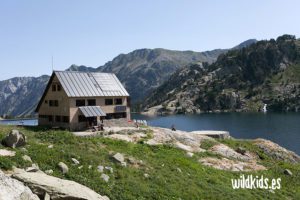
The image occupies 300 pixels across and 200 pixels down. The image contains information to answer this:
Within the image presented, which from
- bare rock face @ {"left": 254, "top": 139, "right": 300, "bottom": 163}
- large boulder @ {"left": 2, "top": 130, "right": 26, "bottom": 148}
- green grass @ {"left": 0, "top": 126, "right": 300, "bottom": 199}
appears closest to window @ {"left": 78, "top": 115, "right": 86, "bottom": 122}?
green grass @ {"left": 0, "top": 126, "right": 300, "bottom": 199}

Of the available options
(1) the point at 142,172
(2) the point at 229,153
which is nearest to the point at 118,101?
(2) the point at 229,153

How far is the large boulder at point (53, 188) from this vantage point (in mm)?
22453

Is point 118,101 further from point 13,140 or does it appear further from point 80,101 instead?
point 13,140

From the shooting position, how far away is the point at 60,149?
38000mm

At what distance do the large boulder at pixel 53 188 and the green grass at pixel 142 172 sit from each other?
5077 millimetres

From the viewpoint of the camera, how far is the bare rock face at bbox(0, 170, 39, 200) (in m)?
18.8

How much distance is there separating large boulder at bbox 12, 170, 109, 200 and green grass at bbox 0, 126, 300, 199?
5077mm

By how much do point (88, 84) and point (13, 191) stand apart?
47.4 metres

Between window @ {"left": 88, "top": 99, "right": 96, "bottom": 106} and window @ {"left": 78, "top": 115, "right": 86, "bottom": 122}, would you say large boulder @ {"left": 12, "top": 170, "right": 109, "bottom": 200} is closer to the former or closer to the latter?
window @ {"left": 78, "top": 115, "right": 86, "bottom": 122}

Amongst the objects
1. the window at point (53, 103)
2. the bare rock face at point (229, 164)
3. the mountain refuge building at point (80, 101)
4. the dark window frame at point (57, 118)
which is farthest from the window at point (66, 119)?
the bare rock face at point (229, 164)

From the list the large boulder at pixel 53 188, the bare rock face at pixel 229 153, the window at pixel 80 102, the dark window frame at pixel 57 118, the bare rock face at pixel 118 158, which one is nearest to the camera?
the large boulder at pixel 53 188

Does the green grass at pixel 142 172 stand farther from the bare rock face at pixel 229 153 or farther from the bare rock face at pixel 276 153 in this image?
the bare rock face at pixel 276 153

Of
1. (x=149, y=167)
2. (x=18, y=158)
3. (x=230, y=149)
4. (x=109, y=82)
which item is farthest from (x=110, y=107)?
(x=18, y=158)

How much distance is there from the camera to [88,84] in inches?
2601
